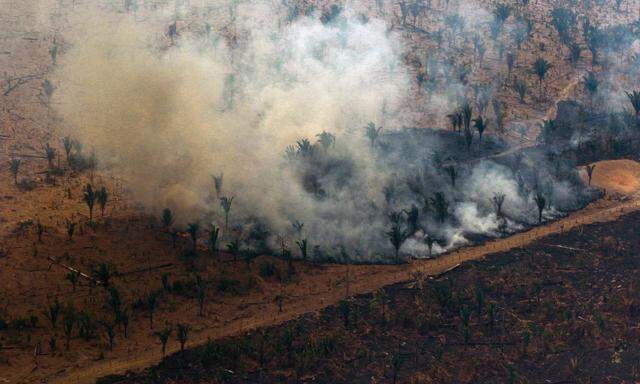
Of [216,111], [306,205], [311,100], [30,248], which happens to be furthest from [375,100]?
[30,248]

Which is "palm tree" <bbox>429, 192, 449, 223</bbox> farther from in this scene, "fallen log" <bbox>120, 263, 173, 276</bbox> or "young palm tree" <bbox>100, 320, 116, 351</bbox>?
"young palm tree" <bbox>100, 320, 116, 351</bbox>

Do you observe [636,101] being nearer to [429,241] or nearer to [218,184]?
[429,241]

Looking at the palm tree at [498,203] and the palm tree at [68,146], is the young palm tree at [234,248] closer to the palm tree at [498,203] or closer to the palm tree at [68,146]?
the palm tree at [68,146]

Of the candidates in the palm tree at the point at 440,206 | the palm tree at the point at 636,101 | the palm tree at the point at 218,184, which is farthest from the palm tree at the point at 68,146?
the palm tree at the point at 636,101

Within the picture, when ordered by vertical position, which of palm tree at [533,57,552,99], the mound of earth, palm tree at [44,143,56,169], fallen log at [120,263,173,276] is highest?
palm tree at [533,57,552,99]

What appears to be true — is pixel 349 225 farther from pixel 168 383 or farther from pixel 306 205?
pixel 168 383

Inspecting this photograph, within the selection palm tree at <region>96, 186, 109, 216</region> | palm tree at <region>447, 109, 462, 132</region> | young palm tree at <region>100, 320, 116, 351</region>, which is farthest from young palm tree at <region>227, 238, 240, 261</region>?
palm tree at <region>447, 109, 462, 132</region>

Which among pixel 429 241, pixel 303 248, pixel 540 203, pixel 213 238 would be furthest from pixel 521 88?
pixel 213 238
